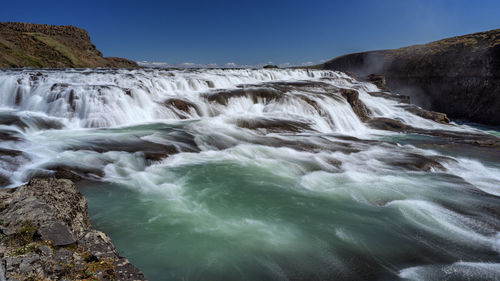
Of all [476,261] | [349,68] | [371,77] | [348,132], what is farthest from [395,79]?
[476,261]

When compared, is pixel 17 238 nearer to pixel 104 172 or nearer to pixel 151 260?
pixel 151 260

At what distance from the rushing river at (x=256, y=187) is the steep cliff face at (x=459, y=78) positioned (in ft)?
43.4

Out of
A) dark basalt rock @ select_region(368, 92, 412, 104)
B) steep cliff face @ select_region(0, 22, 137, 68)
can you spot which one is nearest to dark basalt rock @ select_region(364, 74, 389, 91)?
dark basalt rock @ select_region(368, 92, 412, 104)

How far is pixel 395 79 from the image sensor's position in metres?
35.5

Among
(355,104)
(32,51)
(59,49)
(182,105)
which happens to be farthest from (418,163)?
(59,49)

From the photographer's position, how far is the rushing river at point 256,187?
4102 mm

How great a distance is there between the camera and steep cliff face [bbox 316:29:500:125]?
23.3 metres

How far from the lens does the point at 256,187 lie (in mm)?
6719

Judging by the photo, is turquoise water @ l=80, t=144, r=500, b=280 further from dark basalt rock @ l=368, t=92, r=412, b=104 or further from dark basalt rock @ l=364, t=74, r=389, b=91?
dark basalt rock @ l=364, t=74, r=389, b=91

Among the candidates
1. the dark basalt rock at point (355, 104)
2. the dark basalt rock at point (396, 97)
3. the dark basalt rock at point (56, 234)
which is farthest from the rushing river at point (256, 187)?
the dark basalt rock at point (396, 97)

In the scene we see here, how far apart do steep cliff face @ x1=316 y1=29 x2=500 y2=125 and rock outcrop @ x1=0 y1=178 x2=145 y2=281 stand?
2757cm

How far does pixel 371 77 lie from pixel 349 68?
1099 inches

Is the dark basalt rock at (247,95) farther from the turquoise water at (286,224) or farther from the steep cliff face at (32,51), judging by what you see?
the steep cliff face at (32,51)

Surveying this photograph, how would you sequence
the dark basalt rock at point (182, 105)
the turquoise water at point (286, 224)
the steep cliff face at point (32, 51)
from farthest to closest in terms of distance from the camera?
the steep cliff face at point (32, 51)
the dark basalt rock at point (182, 105)
the turquoise water at point (286, 224)
